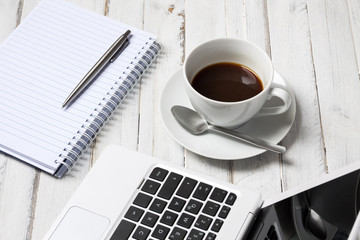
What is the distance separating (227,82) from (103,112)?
0.20 m

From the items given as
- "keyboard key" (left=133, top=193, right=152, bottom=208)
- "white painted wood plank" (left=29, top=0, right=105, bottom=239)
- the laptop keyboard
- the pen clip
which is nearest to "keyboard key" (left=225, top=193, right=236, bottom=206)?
the laptop keyboard

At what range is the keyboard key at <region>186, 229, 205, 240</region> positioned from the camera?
68 centimetres

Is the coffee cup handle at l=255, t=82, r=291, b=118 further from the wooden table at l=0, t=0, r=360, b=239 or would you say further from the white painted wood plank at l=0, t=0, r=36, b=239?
the white painted wood plank at l=0, t=0, r=36, b=239

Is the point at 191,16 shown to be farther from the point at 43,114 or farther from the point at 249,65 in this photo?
the point at 43,114

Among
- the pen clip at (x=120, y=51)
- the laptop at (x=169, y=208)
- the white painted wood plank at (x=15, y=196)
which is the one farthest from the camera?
Answer: the pen clip at (x=120, y=51)

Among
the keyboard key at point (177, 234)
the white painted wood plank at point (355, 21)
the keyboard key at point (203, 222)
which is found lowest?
the keyboard key at point (177, 234)

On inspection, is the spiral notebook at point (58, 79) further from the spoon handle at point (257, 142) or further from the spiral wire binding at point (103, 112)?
the spoon handle at point (257, 142)

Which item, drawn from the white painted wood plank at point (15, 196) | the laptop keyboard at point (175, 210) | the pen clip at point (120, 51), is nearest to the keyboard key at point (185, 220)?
the laptop keyboard at point (175, 210)

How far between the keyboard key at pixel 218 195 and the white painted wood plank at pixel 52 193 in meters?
0.21

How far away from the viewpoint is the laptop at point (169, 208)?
65 centimetres

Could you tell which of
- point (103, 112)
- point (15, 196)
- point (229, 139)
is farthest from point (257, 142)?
point (15, 196)

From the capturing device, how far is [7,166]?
2.67ft

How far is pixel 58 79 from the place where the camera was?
889 mm

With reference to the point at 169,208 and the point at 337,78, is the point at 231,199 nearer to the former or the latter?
the point at 169,208
